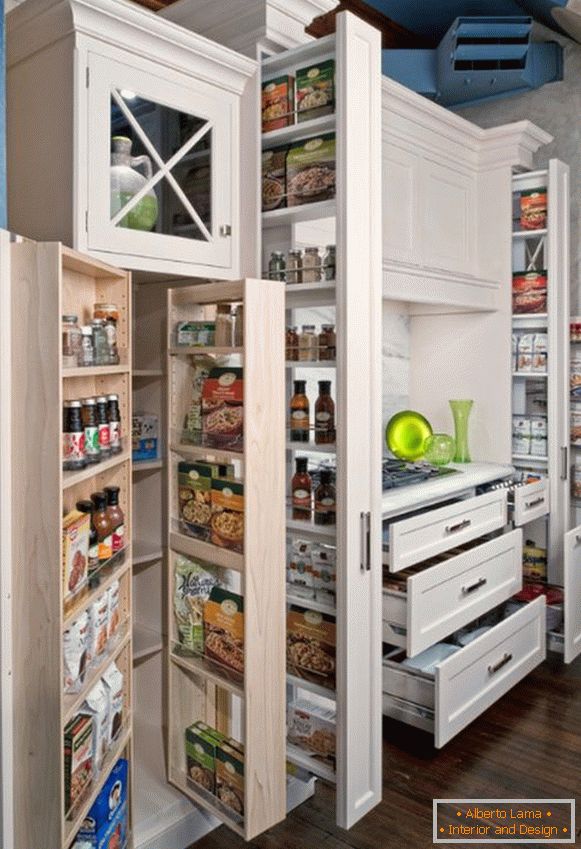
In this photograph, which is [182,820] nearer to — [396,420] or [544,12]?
[396,420]

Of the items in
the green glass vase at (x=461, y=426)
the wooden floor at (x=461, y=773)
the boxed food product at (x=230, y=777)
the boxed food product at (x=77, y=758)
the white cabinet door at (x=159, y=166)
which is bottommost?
the wooden floor at (x=461, y=773)

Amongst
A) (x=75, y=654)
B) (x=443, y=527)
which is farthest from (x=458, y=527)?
(x=75, y=654)

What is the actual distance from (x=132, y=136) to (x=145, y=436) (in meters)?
0.92

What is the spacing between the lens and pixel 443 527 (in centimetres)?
275

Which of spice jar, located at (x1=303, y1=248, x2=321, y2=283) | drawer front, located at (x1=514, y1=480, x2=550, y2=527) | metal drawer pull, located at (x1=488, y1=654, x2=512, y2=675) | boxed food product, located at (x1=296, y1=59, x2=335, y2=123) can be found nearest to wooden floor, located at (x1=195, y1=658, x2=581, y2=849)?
metal drawer pull, located at (x1=488, y1=654, x2=512, y2=675)

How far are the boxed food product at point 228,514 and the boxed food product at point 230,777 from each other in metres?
0.56

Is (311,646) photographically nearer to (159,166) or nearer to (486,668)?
(486,668)

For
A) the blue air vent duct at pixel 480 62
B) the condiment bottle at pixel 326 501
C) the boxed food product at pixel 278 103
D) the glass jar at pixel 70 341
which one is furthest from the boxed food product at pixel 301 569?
the blue air vent duct at pixel 480 62

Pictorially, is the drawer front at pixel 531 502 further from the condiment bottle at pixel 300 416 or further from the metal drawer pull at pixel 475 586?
the condiment bottle at pixel 300 416

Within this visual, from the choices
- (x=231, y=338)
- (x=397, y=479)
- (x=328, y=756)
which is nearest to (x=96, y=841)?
(x=328, y=756)

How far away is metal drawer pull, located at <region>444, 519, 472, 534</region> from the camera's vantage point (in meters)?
2.78

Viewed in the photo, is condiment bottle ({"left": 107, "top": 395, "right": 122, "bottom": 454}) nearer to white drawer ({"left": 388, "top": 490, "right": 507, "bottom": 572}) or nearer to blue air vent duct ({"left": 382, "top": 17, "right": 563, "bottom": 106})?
white drawer ({"left": 388, "top": 490, "right": 507, "bottom": 572})

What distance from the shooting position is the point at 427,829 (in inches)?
86.5

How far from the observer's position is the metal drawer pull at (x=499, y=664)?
279 cm
